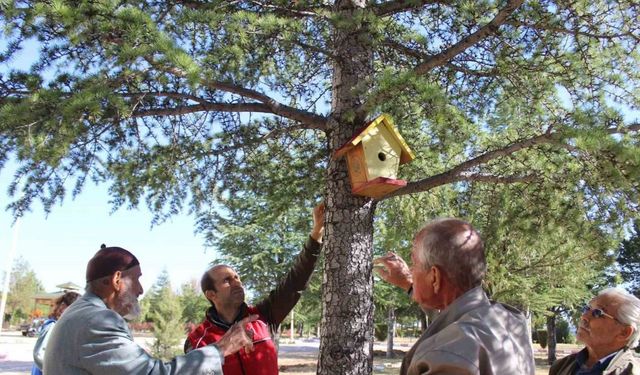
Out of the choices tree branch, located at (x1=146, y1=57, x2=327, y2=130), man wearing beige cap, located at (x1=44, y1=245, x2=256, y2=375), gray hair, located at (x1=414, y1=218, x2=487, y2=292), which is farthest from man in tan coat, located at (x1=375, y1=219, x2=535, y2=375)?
tree branch, located at (x1=146, y1=57, x2=327, y2=130)

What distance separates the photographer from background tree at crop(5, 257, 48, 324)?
58156mm

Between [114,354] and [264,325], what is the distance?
4.51 feet

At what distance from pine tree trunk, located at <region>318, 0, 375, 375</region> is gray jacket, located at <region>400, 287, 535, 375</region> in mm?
1856

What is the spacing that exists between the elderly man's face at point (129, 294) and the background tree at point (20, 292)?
209 feet

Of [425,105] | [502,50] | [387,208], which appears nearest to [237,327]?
[425,105]

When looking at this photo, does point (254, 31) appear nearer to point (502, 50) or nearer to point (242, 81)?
point (242, 81)

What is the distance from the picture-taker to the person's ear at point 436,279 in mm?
1833

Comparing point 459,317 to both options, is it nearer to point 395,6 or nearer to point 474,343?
point 474,343

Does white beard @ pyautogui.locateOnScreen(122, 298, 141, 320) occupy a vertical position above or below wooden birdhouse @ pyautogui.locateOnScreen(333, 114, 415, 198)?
below

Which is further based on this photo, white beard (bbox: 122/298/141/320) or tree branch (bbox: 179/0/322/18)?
tree branch (bbox: 179/0/322/18)

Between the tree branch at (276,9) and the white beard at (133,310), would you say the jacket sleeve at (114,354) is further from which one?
the tree branch at (276,9)

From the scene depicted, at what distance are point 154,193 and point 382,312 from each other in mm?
23674

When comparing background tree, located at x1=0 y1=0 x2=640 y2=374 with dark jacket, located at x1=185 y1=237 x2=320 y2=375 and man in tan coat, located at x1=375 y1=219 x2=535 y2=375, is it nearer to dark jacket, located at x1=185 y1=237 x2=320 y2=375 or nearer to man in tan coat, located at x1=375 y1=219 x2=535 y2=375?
dark jacket, located at x1=185 y1=237 x2=320 y2=375

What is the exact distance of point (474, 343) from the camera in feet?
5.15
